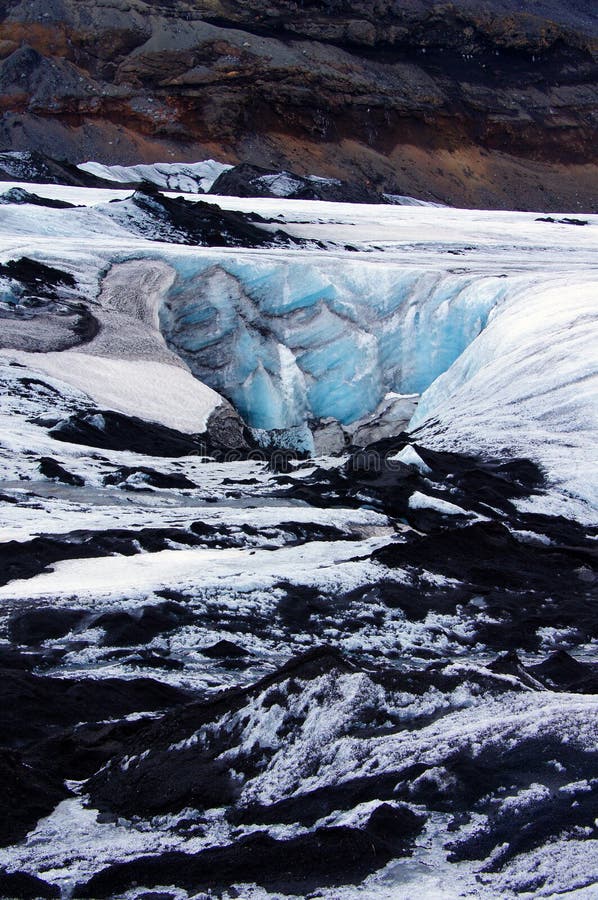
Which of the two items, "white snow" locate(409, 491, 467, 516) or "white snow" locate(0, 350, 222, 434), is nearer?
"white snow" locate(409, 491, 467, 516)

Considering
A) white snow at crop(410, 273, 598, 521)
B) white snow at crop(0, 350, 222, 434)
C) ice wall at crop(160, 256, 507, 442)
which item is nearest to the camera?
white snow at crop(410, 273, 598, 521)

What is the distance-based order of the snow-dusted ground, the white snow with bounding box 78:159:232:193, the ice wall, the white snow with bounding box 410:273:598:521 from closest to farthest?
1. the snow-dusted ground
2. the white snow with bounding box 410:273:598:521
3. the ice wall
4. the white snow with bounding box 78:159:232:193

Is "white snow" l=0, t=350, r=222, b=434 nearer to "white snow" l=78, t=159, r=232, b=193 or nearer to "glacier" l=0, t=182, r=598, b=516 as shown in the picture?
"glacier" l=0, t=182, r=598, b=516

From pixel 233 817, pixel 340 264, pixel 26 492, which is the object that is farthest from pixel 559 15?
pixel 233 817

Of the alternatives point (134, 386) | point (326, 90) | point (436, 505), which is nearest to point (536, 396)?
point (436, 505)

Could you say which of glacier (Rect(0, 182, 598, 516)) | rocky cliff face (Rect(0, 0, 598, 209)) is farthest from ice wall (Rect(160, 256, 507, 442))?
rocky cliff face (Rect(0, 0, 598, 209))

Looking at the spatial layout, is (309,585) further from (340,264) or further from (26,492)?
(340,264)

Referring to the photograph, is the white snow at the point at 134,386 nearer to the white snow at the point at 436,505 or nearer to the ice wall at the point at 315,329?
the ice wall at the point at 315,329
